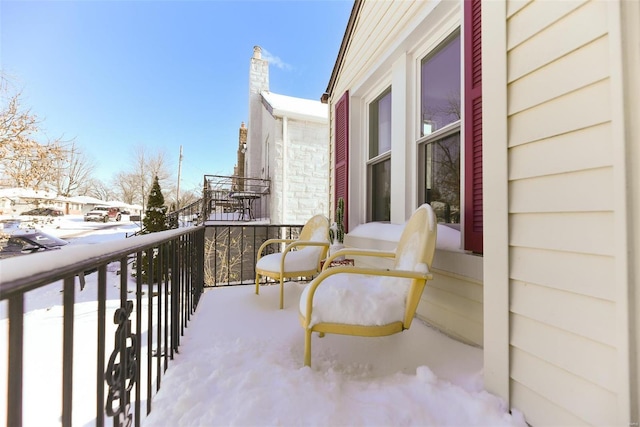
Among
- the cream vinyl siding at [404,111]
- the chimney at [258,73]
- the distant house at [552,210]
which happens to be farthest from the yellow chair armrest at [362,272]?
the chimney at [258,73]

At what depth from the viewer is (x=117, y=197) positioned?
888 inches

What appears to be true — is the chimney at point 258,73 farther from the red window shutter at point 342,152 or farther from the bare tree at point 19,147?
the red window shutter at point 342,152

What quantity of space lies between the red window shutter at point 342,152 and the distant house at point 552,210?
1.60 metres

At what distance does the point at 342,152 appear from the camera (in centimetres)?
346

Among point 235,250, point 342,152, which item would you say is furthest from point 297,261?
point 235,250

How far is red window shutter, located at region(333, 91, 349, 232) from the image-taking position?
10.8 feet

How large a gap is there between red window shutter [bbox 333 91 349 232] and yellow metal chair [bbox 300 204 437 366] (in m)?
1.73

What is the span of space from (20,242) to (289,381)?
23.6ft

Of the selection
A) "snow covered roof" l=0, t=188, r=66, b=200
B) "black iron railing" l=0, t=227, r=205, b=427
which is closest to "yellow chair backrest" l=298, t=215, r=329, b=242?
"black iron railing" l=0, t=227, r=205, b=427

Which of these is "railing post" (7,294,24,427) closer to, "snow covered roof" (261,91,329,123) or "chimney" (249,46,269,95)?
"snow covered roof" (261,91,329,123)

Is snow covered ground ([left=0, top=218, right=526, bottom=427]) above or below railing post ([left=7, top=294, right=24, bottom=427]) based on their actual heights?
below

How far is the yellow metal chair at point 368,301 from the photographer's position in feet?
4.50

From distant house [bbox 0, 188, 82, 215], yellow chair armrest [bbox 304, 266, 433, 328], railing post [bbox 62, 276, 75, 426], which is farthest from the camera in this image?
distant house [bbox 0, 188, 82, 215]

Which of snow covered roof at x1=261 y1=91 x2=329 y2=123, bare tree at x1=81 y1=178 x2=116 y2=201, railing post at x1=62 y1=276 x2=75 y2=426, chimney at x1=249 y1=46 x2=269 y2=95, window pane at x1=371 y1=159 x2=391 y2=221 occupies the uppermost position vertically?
chimney at x1=249 y1=46 x2=269 y2=95
